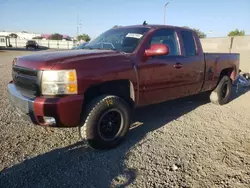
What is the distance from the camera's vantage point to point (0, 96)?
6.02 meters

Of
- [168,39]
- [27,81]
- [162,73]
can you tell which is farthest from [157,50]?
[27,81]

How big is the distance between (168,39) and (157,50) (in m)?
0.99

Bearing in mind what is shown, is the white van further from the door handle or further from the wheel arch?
the wheel arch

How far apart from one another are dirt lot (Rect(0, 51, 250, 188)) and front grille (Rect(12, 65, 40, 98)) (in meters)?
0.84

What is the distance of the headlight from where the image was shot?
2.74 m

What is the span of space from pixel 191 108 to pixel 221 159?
2571mm

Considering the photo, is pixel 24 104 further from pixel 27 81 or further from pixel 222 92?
pixel 222 92

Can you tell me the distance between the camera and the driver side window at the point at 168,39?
408 cm

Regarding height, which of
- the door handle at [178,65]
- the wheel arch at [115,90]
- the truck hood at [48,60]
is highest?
the truck hood at [48,60]

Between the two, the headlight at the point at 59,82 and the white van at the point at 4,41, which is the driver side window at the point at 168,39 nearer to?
the headlight at the point at 59,82

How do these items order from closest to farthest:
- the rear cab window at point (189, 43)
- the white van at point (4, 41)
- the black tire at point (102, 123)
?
1. the black tire at point (102, 123)
2. the rear cab window at point (189, 43)
3. the white van at point (4, 41)

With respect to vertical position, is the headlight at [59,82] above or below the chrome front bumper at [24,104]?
above

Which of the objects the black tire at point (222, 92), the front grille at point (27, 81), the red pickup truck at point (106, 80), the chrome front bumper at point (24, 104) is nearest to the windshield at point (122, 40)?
the red pickup truck at point (106, 80)

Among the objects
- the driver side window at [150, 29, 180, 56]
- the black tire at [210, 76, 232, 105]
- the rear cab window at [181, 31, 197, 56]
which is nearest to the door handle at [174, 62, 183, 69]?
the driver side window at [150, 29, 180, 56]
